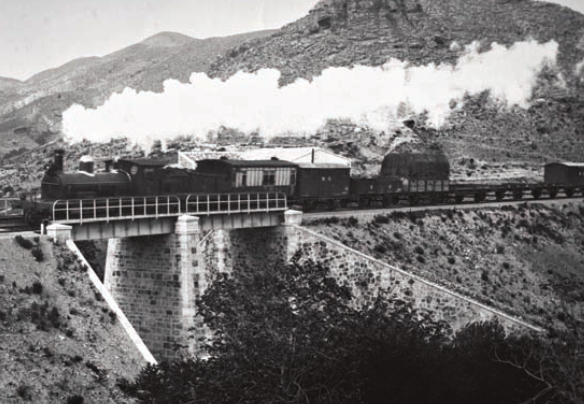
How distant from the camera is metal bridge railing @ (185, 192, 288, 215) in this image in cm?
3819

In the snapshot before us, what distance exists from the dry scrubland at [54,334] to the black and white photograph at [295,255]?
0.22 feet

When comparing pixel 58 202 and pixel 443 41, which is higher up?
pixel 443 41

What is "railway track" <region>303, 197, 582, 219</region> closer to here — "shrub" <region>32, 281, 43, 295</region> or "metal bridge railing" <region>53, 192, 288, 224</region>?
"metal bridge railing" <region>53, 192, 288, 224</region>

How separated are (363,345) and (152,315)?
12.1 m

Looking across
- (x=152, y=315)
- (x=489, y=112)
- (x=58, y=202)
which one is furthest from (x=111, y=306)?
(x=489, y=112)

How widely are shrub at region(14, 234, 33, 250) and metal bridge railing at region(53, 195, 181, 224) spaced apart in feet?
6.37

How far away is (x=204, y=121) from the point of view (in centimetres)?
8962

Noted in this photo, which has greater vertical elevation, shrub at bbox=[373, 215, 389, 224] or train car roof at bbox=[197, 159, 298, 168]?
train car roof at bbox=[197, 159, 298, 168]

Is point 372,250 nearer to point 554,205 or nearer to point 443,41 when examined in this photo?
point 554,205

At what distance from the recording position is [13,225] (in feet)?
109

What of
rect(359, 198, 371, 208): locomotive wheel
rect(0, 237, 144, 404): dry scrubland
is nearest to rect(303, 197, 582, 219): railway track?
rect(359, 198, 371, 208): locomotive wheel

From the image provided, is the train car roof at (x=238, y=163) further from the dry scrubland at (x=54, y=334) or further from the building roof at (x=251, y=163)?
the dry scrubland at (x=54, y=334)

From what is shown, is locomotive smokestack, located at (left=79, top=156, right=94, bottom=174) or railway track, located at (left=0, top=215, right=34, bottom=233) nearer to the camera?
railway track, located at (left=0, top=215, right=34, bottom=233)

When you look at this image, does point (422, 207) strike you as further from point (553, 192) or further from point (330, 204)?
point (553, 192)
